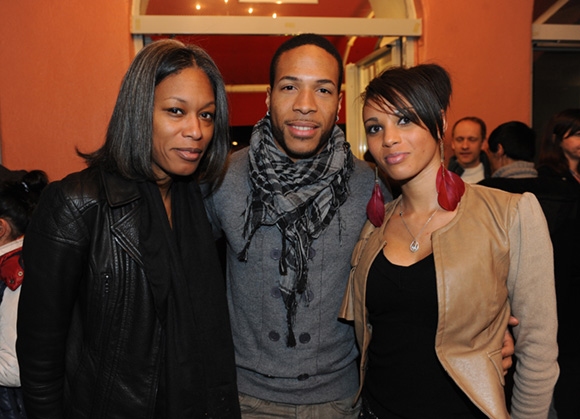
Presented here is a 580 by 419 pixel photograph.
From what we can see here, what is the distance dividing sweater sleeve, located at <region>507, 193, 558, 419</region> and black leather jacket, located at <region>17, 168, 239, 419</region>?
1186mm

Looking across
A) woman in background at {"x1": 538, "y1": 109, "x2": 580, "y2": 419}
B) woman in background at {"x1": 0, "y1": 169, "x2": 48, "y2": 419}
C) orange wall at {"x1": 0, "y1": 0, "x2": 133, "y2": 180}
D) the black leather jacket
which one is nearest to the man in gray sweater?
the black leather jacket

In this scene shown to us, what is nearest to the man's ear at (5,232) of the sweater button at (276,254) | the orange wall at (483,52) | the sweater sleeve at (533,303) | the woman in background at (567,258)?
the sweater button at (276,254)

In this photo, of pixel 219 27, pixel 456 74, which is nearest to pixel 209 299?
pixel 219 27

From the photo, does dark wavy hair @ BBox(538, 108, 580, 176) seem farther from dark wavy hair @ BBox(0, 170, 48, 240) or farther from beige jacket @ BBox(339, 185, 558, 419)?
dark wavy hair @ BBox(0, 170, 48, 240)

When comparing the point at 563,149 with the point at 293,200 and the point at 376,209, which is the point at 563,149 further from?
the point at 293,200

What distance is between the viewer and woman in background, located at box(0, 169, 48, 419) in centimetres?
174

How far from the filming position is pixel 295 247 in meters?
1.71

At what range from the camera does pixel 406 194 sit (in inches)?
67.6

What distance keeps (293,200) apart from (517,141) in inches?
81.0

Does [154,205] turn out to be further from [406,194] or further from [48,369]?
[406,194]

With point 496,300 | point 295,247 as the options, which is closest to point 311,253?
point 295,247

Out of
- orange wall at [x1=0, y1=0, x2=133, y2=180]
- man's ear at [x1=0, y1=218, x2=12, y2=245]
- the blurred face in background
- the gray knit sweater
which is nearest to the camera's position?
the gray knit sweater

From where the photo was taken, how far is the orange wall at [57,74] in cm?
371

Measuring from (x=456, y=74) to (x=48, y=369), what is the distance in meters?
4.09
